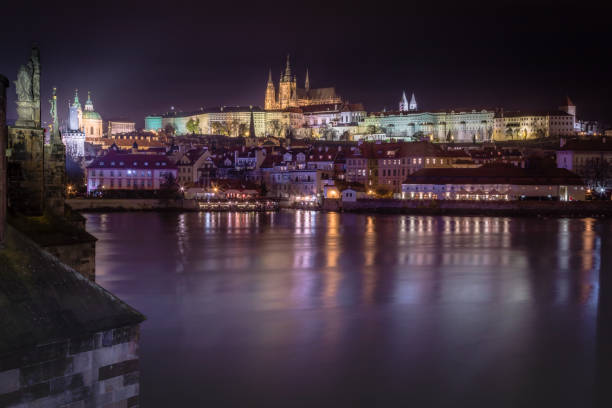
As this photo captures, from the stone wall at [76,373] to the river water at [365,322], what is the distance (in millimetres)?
2826

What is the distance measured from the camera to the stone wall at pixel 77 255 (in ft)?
23.6

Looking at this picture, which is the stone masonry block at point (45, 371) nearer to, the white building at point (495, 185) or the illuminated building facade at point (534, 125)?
the white building at point (495, 185)

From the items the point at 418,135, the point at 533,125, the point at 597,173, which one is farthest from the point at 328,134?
the point at 597,173

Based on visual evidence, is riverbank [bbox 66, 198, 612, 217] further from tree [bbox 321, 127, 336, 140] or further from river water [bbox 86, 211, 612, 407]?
tree [bbox 321, 127, 336, 140]

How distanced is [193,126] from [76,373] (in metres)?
112

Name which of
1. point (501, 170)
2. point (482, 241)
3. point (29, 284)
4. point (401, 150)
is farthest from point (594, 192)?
point (29, 284)

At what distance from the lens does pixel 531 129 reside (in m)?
91.6

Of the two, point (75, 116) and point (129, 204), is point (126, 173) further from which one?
point (75, 116)

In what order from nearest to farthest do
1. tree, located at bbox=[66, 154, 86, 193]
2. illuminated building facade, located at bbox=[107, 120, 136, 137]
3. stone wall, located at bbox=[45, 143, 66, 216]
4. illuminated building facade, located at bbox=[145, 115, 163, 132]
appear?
stone wall, located at bbox=[45, 143, 66, 216] → tree, located at bbox=[66, 154, 86, 193] → illuminated building facade, located at bbox=[145, 115, 163, 132] → illuminated building facade, located at bbox=[107, 120, 136, 137]

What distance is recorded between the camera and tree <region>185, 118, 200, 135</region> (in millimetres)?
112875

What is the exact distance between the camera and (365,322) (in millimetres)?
10383

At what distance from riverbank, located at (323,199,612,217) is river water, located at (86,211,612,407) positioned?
16857 millimetres

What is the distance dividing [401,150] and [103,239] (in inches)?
1234

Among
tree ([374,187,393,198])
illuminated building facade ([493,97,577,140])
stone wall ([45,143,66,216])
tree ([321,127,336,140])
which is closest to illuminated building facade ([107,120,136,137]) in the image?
tree ([321,127,336,140])
